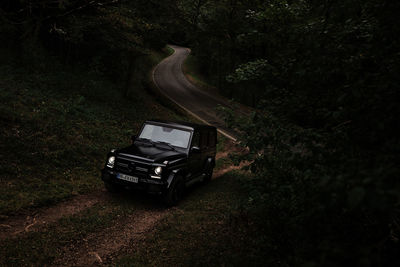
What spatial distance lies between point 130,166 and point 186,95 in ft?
77.0

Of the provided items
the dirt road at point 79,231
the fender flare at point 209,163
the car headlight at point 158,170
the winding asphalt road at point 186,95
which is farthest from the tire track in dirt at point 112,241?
the winding asphalt road at point 186,95

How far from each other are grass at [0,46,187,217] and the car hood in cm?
177

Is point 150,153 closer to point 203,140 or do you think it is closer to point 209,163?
point 203,140

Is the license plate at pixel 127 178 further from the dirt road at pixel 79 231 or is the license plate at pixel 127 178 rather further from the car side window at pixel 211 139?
the car side window at pixel 211 139

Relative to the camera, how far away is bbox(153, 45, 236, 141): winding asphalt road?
23.0 m

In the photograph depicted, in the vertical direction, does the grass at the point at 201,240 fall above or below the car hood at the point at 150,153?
below

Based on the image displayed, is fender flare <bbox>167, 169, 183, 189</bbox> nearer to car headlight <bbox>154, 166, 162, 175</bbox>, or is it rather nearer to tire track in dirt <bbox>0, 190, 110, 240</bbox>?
car headlight <bbox>154, 166, 162, 175</bbox>

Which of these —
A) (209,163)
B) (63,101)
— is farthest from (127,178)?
(63,101)

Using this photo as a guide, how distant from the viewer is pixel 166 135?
877cm

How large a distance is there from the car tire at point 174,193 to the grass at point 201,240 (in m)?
0.25

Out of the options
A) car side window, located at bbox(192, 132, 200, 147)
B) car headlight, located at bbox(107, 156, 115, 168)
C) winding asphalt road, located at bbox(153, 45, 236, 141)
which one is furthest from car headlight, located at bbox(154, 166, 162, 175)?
winding asphalt road, located at bbox(153, 45, 236, 141)

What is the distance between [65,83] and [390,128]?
16494mm

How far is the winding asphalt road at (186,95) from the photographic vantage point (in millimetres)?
23013

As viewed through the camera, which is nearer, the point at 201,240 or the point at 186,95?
the point at 201,240
